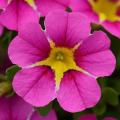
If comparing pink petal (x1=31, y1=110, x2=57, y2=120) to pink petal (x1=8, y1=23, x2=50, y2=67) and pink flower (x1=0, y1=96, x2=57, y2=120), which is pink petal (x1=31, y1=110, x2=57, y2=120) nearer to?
pink flower (x1=0, y1=96, x2=57, y2=120)

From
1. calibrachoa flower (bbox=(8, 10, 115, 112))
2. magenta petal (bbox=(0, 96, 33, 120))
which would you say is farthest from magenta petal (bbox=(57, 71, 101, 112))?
magenta petal (bbox=(0, 96, 33, 120))

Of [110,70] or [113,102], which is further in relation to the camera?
[113,102]

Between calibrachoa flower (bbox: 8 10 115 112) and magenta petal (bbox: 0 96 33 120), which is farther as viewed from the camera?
magenta petal (bbox: 0 96 33 120)

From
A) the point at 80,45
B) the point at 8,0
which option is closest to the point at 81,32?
the point at 80,45

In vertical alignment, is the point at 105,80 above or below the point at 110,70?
below

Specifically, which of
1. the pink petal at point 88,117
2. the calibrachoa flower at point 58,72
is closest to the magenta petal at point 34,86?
the calibrachoa flower at point 58,72

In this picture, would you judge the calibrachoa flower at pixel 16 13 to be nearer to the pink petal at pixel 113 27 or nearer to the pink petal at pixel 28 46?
the pink petal at pixel 28 46

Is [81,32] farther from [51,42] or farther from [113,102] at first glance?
[113,102]
